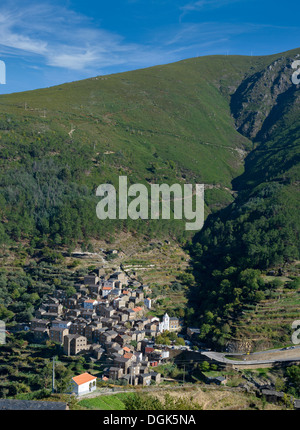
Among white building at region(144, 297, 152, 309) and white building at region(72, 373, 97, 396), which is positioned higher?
white building at region(144, 297, 152, 309)

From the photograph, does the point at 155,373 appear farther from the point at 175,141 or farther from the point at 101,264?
the point at 175,141

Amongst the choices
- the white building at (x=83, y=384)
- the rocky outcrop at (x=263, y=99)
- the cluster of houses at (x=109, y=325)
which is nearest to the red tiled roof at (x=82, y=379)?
the white building at (x=83, y=384)

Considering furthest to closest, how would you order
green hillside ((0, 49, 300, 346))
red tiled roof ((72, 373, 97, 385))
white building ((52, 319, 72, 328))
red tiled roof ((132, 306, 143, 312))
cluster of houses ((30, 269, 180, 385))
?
green hillside ((0, 49, 300, 346)) < red tiled roof ((132, 306, 143, 312)) < white building ((52, 319, 72, 328)) < cluster of houses ((30, 269, 180, 385)) < red tiled roof ((72, 373, 97, 385))

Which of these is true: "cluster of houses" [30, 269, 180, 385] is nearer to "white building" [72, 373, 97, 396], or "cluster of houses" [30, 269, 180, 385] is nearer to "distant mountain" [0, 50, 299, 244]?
"white building" [72, 373, 97, 396]

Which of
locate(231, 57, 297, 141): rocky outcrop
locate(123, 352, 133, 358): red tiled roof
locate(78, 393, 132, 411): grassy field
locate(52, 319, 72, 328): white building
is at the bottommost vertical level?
locate(78, 393, 132, 411): grassy field

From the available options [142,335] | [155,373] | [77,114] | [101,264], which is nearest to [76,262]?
[101,264]

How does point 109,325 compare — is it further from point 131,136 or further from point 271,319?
point 131,136

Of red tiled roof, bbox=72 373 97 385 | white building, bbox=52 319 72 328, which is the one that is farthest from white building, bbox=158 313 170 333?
red tiled roof, bbox=72 373 97 385
